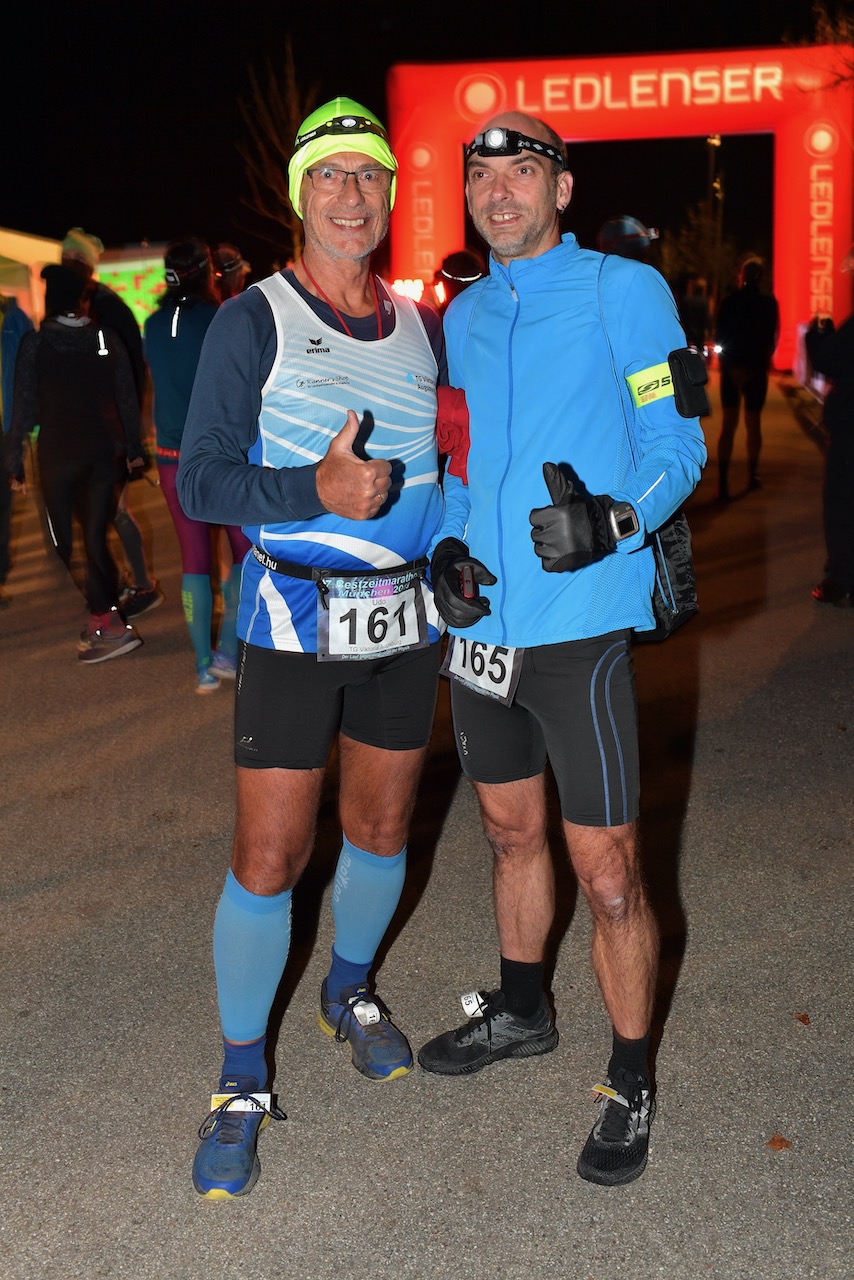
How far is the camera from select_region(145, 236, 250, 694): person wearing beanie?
6.15 metres

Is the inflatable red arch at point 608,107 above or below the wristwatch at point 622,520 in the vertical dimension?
above

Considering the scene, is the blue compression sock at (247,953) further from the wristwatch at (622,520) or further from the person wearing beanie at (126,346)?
the person wearing beanie at (126,346)

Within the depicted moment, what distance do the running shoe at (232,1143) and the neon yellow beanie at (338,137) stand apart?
79.2 inches

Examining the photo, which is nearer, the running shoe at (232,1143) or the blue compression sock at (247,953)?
the running shoe at (232,1143)

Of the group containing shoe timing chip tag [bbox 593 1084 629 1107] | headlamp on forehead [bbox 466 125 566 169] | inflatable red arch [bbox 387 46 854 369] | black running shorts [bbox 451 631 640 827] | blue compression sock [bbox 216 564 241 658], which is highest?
inflatable red arch [bbox 387 46 854 369]

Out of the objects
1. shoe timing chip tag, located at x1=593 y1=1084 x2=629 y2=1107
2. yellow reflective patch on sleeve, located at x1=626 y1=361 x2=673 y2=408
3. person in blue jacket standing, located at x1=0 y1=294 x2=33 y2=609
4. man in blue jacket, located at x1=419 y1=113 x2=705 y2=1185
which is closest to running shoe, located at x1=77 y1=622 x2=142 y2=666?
person in blue jacket standing, located at x1=0 y1=294 x2=33 y2=609

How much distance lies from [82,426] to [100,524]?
0.58 m

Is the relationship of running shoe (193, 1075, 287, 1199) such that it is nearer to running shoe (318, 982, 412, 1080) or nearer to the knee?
running shoe (318, 982, 412, 1080)

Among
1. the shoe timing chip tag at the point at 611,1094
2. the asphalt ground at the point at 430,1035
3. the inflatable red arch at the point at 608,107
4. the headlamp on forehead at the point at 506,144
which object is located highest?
the inflatable red arch at the point at 608,107

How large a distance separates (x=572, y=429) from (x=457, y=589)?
0.41m

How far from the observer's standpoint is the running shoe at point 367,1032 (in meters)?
3.06

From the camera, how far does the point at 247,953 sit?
2.75 metres

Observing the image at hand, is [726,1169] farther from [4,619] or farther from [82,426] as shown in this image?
[4,619]

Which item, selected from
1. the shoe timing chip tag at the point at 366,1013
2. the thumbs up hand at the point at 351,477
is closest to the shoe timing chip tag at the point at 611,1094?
the shoe timing chip tag at the point at 366,1013
